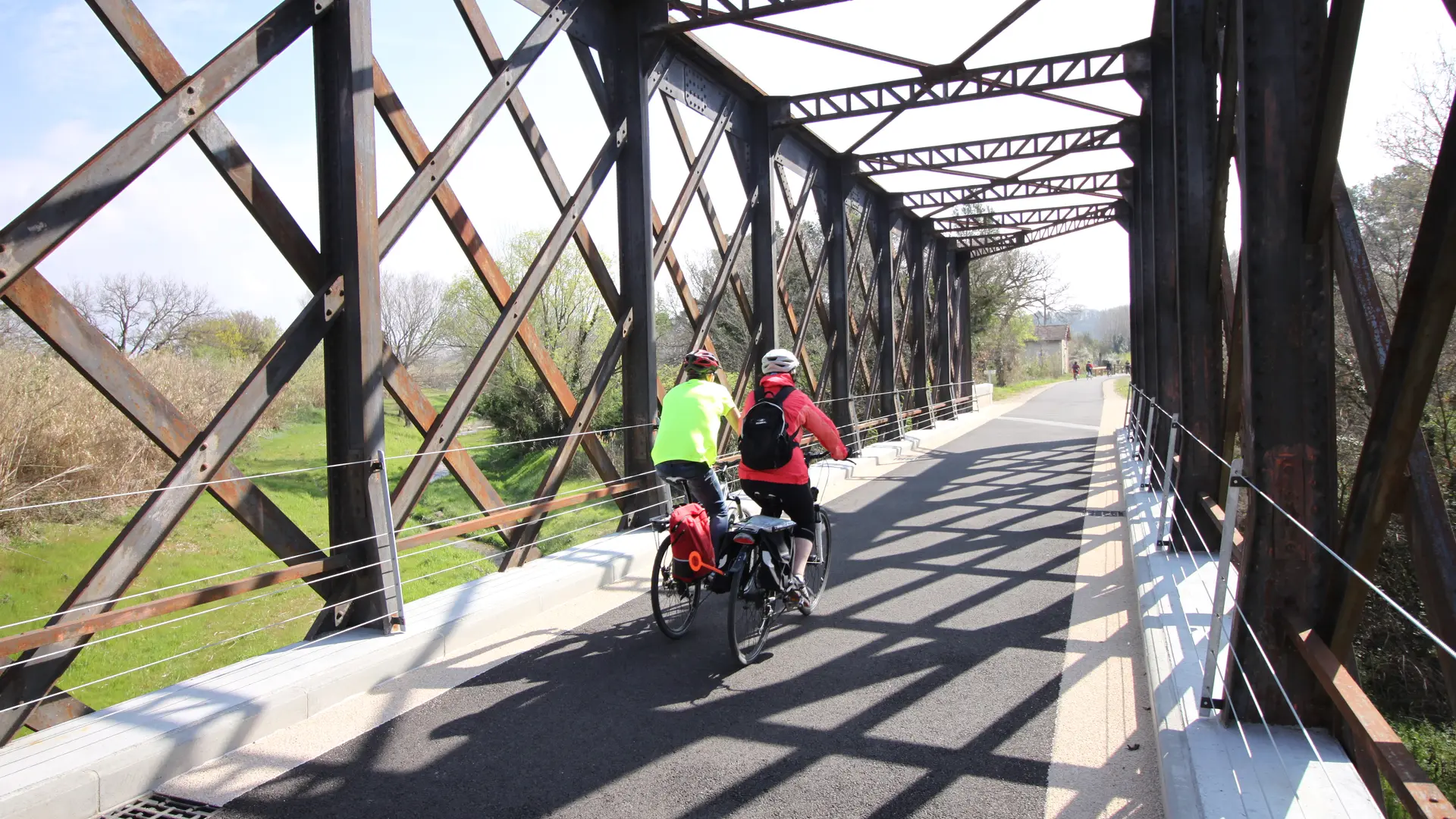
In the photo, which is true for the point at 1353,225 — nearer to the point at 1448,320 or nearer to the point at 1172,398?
the point at 1448,320

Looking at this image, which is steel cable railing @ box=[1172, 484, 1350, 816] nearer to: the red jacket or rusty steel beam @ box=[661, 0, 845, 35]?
the red jacket

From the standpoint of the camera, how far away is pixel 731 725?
3.92m

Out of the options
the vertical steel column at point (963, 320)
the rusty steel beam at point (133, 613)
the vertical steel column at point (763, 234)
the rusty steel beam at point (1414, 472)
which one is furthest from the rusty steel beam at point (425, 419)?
the vertical steel column at point (963, 320)

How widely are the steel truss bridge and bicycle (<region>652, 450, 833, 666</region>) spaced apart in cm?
145

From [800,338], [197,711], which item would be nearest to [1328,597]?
[197,711]

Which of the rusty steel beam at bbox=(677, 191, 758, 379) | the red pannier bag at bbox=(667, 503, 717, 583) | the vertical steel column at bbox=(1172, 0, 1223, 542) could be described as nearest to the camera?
the red pannier bag at bbox=(667, 503, 717, 583)

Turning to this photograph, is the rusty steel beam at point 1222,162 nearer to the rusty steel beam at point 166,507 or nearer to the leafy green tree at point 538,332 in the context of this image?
the rusty steel beam at point 166,507

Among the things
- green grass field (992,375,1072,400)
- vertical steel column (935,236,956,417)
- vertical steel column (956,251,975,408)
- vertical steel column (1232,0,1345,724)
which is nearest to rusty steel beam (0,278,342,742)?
vertical steel column (1232,0,1345,724)

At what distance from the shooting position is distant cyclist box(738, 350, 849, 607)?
5047 millimetres

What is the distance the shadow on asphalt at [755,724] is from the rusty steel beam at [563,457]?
146 centimetres

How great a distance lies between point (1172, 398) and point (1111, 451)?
23.2 feet

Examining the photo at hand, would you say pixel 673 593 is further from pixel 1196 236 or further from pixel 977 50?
pixel 977 50

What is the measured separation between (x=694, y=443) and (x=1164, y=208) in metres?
6.32

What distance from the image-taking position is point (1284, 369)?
327cm
